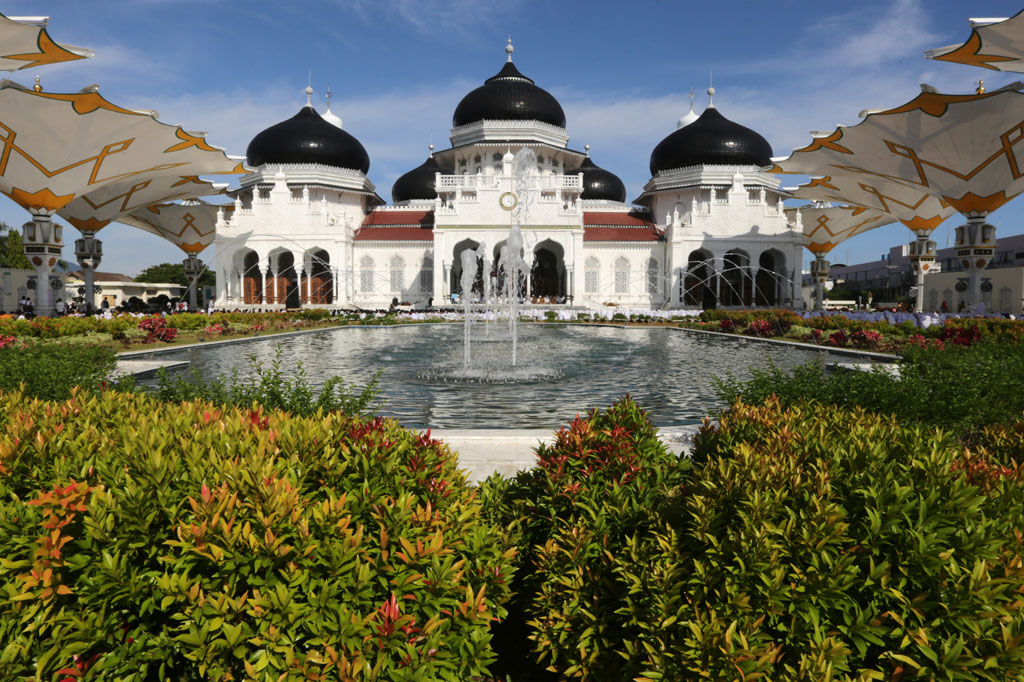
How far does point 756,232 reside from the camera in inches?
1566

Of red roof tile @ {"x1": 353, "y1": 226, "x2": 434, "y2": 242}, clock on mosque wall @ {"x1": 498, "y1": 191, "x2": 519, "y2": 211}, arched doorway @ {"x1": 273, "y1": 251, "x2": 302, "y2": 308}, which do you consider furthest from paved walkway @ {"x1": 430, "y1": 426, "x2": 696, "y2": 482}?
arched doorway @ {"x1": 273, "y1": 251, "x2": 302, "y2": 308}

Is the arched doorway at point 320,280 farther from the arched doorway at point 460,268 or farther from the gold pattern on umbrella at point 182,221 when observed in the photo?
the gold pattern on umbrella at point 182,221

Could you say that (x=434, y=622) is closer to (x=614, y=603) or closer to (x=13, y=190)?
(x=614, y=603)

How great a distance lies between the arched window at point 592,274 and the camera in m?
40.1

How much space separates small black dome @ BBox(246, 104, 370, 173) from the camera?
43.3 m

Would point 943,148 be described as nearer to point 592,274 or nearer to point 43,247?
point 592,274

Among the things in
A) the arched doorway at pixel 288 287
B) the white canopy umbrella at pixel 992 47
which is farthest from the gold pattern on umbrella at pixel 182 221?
the white canopy umbrella at pixel 992 47

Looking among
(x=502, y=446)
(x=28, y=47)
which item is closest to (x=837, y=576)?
(x=502, y=446)

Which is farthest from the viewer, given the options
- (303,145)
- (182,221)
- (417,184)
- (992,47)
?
(417,184)

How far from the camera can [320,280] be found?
40.5m

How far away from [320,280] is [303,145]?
10934 mm

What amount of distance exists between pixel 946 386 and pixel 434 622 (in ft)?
18.0

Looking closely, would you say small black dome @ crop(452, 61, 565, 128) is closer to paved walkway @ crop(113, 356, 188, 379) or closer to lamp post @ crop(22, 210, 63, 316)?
lamp post @ crop(22, 210, 63, 316)

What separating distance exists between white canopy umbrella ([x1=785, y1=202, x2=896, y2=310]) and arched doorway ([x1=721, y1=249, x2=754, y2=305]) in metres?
5.80
